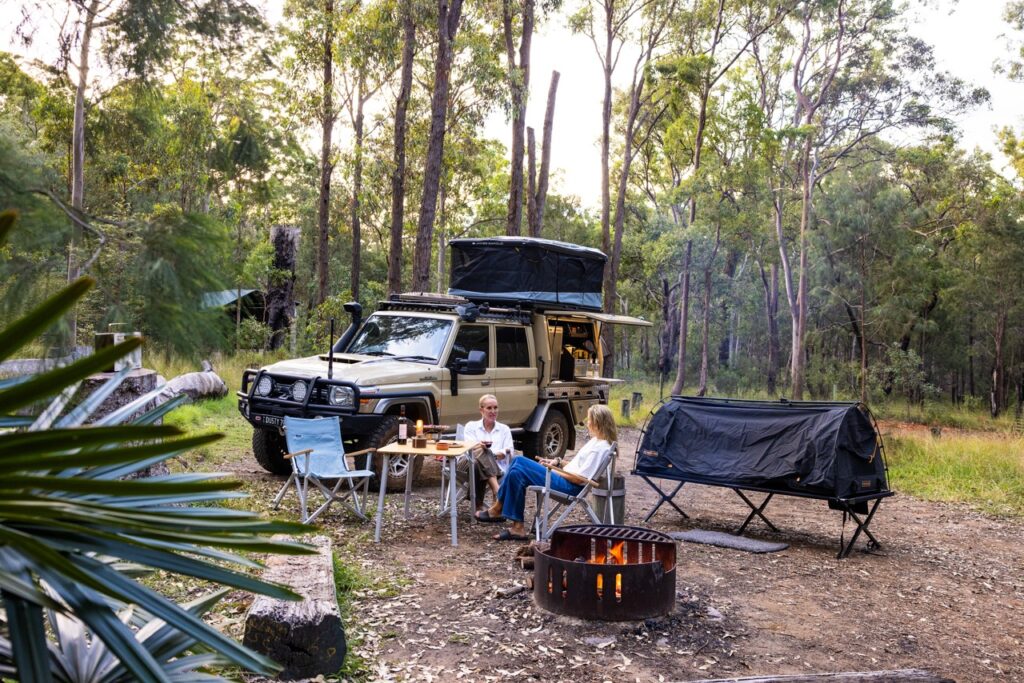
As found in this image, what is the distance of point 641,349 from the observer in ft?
157

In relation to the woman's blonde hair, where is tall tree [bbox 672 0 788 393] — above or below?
above

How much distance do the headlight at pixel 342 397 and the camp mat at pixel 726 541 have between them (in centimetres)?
321

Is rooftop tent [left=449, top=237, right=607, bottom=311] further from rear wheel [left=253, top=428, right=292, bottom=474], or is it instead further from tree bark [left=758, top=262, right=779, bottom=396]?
tree bark [left=758, top=262, right=779, bottom=396]

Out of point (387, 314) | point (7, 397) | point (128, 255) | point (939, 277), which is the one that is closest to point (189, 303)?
point (128, 255)

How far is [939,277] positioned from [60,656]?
103 feet

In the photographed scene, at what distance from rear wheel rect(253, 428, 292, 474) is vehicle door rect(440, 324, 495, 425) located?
69.7 inches

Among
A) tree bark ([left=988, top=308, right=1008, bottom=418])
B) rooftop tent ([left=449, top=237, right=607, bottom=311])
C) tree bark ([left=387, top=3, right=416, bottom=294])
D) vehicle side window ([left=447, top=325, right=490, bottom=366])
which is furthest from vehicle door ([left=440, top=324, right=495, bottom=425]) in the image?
tree bark ([left=988, top=308, right=1008, bottom=418])

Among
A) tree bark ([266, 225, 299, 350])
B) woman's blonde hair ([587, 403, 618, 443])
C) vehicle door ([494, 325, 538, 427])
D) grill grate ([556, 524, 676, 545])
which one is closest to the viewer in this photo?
grill grate ([556, 524, 676, 545])

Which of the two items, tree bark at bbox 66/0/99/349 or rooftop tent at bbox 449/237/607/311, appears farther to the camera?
rooftop tent at bbox 449/237/607/311

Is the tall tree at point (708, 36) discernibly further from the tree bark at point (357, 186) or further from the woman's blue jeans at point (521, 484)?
the woman's blue jeans at point (521, 484)

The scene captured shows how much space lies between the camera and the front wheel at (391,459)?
8680mm

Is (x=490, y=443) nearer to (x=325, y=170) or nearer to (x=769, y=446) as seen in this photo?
(x=769, y=446)

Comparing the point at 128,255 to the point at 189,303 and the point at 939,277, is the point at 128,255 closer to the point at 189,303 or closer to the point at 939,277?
the point at 189,303

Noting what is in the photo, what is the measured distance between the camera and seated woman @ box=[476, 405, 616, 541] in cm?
699
